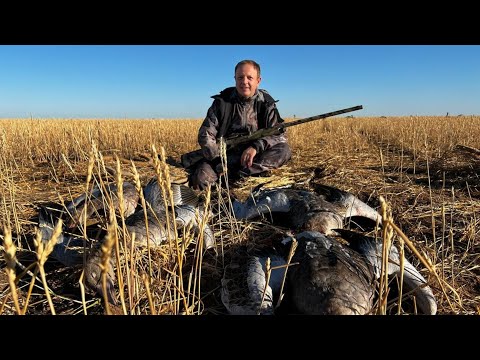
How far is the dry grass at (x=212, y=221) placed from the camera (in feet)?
6.13

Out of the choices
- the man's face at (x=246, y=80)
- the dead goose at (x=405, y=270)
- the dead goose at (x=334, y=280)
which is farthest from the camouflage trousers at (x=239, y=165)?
the dead goose at (x=334, y=280)

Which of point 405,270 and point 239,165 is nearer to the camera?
point 405,270

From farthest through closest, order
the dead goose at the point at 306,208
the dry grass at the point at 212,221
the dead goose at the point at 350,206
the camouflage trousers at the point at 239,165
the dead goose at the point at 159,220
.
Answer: the camouflage trousers at the point at 239,165
the dead goose at the point at 350,206
the dead goose at the point at 306,208
the dead goose at the point at 159,220
the dry grass at the point at 212,221

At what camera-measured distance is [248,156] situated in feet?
17.1

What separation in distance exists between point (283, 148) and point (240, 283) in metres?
3.78

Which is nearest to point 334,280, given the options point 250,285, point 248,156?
point 250,285

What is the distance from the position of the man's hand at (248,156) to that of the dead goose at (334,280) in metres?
3.01

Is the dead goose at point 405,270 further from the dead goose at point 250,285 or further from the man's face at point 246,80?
the man's face at point 246,80

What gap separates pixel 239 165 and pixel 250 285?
3670 mm

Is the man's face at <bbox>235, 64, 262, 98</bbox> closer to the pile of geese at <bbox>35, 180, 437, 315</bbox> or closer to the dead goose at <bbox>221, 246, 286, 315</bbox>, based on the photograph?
the pile of geese at <bbox>35, 180, 437, 315</bbox>

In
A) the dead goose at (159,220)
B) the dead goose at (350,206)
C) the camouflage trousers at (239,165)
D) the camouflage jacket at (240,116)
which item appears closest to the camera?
the dead goose at (159,220)

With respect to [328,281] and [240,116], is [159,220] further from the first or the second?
[240,116]
